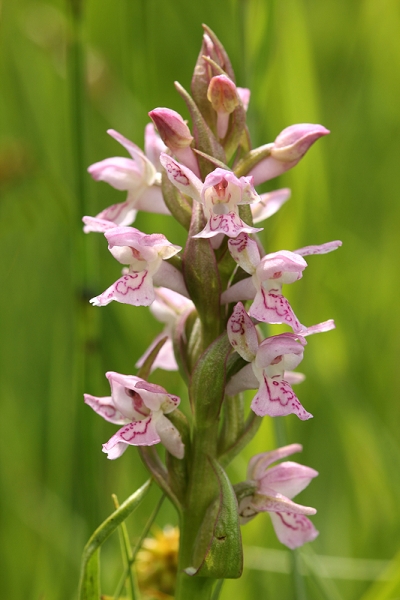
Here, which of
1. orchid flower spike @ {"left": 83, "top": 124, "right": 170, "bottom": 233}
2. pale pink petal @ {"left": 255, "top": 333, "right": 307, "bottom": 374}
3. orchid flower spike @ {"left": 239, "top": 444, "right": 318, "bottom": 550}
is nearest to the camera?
pale pink petal @ {"left": 255, "top": 333, "right": 307, "bottom": 374}

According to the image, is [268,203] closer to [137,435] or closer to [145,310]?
[137,435]

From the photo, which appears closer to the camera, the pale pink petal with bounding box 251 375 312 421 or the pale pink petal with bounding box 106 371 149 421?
the pale pink petal with bounding box 251 375 312 421

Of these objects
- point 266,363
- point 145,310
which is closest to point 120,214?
point 266,363

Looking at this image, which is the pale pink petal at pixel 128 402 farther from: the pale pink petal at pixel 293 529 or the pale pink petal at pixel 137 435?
the pale pink petal at pixel 293 529

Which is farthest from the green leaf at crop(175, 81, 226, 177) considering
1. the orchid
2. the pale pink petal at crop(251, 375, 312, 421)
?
the pale pink petal at crop(251, 375, 312, 421)

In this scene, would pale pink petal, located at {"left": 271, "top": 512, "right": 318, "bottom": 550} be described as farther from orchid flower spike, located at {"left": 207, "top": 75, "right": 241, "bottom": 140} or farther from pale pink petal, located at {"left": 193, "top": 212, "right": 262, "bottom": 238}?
orchid flower spike, located at {"left": 207, "top": 75, "right": 241, "bottom": 140}

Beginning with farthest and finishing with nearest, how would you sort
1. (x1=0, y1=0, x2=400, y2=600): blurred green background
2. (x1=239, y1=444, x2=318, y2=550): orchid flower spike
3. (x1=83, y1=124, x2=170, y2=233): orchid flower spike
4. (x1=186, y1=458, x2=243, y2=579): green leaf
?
(x1=0, y1=0, x2=400, y2=600): blurred green background → (x1=83, y1=124, x2=170, y2=233): orchid flower spike → (x1=239, y1=444, x2=318, y2=550): orchid flower spike → (x1=186, y1=458, x2=243, y2=579): green leaf
